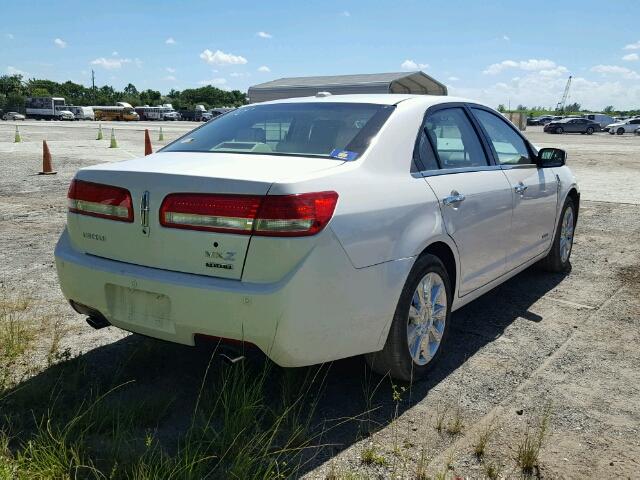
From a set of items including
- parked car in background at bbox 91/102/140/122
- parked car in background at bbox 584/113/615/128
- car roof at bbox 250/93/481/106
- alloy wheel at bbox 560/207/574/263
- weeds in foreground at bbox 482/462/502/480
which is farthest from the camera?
parked car in background at bbox 91/102/140/122

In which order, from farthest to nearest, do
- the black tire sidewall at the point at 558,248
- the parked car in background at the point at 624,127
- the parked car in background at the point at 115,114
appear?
the parked car in background at the point at 115,114, the parked car in background at the point at 624,127, the black tire sidewall at the point at 558,248

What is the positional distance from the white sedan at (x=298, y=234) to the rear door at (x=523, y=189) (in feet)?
1.50

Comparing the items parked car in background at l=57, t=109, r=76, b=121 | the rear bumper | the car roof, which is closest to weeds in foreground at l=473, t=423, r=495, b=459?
the rear bumper

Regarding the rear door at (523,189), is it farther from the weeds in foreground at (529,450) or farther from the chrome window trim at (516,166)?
the weeds in foreground at (529,450)

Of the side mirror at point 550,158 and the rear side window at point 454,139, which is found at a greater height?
the rear side window at point 454,139

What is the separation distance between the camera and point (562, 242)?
5.85 metres

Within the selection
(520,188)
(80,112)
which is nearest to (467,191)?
(520,188)

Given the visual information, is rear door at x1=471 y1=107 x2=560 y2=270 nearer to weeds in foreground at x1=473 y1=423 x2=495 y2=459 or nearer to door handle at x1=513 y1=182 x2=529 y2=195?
door handle at x1=513 y1=182 x2=529 y2=195

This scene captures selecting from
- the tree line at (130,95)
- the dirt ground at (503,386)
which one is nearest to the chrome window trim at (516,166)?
the dirt ground at (503,386)

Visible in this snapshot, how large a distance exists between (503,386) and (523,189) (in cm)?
171

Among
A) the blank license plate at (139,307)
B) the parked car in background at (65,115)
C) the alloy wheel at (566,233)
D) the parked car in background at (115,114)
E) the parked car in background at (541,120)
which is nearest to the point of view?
the blank license plate at (139,307)

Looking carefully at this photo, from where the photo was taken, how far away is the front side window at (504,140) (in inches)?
181

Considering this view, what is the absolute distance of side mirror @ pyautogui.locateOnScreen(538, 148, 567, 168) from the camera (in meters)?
5.12

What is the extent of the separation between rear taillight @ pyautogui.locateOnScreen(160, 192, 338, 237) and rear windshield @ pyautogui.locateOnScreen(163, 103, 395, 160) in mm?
518
